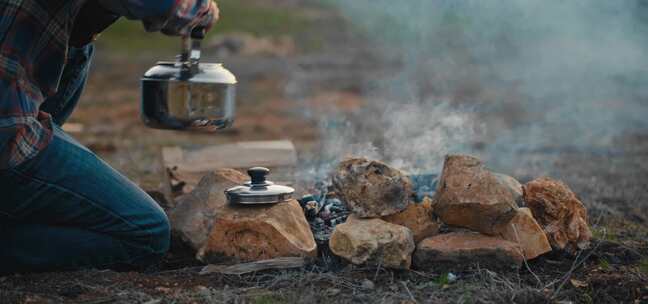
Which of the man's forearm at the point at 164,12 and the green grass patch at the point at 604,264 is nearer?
the man's forearm at the point at 164,12

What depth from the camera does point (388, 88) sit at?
38.2ft

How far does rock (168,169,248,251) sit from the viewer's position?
10.3ft

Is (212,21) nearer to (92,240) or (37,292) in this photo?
(92,240)

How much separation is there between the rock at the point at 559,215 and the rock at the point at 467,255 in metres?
0.29

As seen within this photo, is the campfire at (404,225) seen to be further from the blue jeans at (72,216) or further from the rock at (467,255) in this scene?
the blue jeans at (72,216)

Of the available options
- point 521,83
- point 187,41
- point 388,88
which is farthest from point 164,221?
point 521,83

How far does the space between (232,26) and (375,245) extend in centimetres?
2069

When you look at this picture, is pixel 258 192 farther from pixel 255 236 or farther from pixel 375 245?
pixel 375 245

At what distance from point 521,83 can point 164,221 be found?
34.7 ft

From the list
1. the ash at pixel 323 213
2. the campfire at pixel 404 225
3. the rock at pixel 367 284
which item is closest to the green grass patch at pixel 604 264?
the campfire at pixel 404 225

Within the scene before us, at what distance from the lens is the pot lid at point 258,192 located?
295cm

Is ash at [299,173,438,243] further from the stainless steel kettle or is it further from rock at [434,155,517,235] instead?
the stainless steel kettle

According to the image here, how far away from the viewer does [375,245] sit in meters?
2.81

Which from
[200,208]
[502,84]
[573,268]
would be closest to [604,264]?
[573,268]
